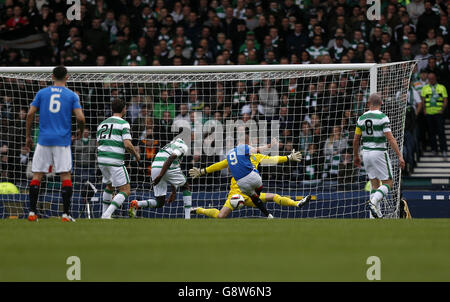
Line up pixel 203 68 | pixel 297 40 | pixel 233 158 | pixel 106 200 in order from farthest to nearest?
1. pixel 297 40
2. pixel 203 68
3. pixel 233 158
4. pixel 106 200

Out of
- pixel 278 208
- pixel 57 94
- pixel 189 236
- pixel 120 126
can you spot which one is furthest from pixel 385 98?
pixel 189 236

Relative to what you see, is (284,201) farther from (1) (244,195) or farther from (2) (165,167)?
(2) (165,167)

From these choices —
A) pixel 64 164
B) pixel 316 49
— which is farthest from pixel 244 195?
pixel 316 49

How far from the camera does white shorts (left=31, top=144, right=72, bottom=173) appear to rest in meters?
10.7

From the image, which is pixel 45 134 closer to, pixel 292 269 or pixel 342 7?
pixel 292 269

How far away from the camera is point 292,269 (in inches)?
236

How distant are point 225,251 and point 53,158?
4.50 meters

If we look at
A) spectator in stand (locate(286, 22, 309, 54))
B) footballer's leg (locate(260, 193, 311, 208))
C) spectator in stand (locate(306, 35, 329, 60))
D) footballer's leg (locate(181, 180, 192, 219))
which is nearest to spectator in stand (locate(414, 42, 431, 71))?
spectator in stand (locate(306, 35, 329, 60))

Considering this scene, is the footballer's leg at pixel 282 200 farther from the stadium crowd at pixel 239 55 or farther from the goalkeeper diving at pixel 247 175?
the stadium crowd at pixel 239 55

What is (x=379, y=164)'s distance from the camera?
42.1 feet

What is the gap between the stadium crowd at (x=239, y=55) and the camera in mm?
16297

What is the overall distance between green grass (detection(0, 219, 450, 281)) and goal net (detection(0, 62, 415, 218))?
6003 millimetres

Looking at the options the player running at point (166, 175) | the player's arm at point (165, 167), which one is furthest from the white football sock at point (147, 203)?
the player's arm at point (165, 167)

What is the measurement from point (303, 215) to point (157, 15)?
8309 mm
